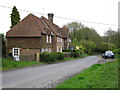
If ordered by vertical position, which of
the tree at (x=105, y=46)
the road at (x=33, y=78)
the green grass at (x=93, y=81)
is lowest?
the road at (x=33, y=78)

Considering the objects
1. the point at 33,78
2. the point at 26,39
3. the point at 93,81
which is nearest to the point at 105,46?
the point at 26,39

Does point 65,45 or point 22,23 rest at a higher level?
point 22,23

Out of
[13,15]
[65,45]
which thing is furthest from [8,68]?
[65,45]

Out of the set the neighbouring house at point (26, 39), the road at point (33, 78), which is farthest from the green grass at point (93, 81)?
the neighbouring house at point (26, 39)

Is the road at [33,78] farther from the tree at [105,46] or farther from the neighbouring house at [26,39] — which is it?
the tree at [105,46]

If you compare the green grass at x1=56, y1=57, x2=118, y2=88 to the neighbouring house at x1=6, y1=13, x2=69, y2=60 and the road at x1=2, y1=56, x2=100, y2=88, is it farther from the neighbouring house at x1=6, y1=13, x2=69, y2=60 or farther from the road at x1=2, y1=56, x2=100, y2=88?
the neighbouring house at x1=6, y1=13, x2=69, y2=60

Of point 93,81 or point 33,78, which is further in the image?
point 33,78

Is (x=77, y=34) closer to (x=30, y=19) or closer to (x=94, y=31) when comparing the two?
(x=94, y=31)

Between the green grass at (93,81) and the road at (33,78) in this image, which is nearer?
the green grass at (93,81)

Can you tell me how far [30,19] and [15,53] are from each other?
6.73 m

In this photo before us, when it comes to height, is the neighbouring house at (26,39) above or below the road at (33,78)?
above

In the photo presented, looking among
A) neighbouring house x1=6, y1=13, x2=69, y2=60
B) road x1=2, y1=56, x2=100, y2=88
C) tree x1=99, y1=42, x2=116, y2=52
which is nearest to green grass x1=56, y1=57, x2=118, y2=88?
road x1=2, y1=56, x2=100, y2=88

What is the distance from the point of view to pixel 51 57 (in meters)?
31.2

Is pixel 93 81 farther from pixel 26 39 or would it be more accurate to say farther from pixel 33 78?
pixel 26 39
